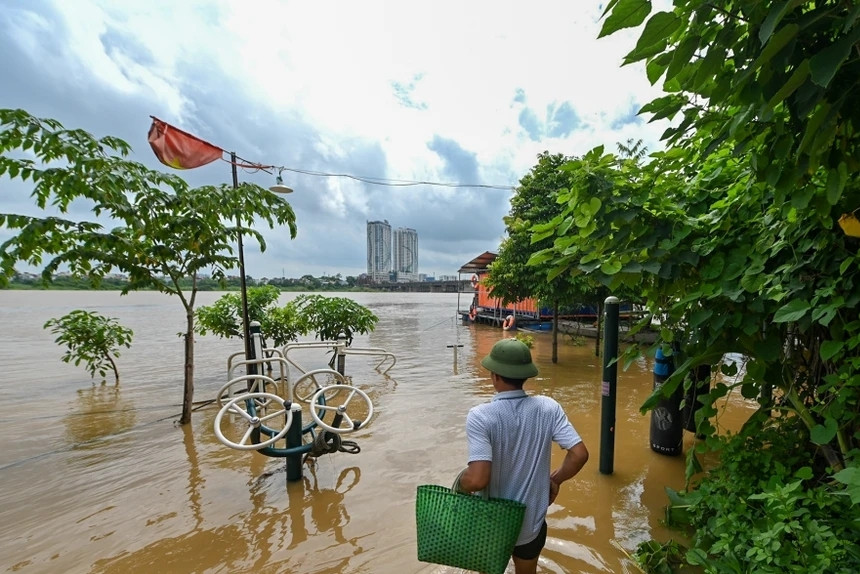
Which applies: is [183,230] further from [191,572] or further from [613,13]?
[613,13]

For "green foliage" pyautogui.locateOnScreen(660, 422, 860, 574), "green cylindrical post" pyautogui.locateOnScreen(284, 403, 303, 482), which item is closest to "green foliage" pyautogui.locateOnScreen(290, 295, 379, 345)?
"green cylindrical post" pyautogui.locateOnScreen(284, 403, 303, 482)

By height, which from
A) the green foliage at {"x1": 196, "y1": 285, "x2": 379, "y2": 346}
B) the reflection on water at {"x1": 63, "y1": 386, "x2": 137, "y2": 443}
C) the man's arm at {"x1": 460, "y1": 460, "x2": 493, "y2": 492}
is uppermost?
the green foliage at {"x1": 196, "y1": 285, "x2": 379, "y2": 346}

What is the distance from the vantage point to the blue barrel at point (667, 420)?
4723 mm

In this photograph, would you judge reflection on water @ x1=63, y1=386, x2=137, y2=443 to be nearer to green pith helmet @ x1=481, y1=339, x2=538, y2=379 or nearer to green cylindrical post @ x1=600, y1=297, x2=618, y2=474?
green pith helmet @ x1=481, y1=339, x2=538, y2=379

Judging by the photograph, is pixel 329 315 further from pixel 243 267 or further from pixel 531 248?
pixel 531 248

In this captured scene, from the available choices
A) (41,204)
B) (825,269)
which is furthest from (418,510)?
(41,204)

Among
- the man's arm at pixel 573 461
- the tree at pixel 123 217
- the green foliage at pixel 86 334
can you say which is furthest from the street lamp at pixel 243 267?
the man's arm at pixel 573 461

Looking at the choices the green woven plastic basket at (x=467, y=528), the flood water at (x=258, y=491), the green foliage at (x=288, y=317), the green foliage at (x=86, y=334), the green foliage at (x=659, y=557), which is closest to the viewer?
the green woven plastic basket at (x=467, y=528)

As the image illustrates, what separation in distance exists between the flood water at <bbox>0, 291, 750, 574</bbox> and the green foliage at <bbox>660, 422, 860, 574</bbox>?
0.81m

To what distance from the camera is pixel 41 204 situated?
4.68 metres

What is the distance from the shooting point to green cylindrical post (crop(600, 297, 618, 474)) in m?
4.29

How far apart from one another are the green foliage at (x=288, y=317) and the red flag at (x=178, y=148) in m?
3.73

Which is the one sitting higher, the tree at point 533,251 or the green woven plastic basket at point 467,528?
the tree at point 533,251

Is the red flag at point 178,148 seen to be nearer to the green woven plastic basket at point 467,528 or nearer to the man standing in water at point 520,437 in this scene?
the man standing in water at point 520,437
